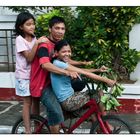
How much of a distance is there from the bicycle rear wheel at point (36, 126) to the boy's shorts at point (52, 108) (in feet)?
0.82

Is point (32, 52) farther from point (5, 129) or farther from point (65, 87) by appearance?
point (5, 129)

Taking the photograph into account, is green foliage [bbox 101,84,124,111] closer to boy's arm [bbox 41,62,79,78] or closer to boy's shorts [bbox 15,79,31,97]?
boy's arm [bbox 41,62,79,78]

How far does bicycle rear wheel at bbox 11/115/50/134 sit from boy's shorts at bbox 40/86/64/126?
0.25 meters

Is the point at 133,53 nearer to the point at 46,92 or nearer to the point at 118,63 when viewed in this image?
the point at 118,63

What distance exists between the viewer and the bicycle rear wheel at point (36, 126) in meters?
4.68

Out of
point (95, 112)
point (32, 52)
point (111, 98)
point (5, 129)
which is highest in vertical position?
point (32, 52)

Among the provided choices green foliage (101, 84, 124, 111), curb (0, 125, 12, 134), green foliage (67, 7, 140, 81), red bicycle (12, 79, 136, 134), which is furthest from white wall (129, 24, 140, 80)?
green foliage (101, 84, 124, 111)

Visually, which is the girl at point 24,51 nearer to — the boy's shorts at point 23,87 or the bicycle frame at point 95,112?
the boy's shorts at point 23,87

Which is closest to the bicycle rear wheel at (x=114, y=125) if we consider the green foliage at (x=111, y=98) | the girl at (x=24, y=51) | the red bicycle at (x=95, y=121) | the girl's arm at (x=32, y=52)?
the red bicycle at (x=95, y=121)

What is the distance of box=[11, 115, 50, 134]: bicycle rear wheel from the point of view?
184 inches

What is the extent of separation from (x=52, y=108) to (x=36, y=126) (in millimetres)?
541

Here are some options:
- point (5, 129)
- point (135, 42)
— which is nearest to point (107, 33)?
point (135, 42)

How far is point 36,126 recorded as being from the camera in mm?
4777
